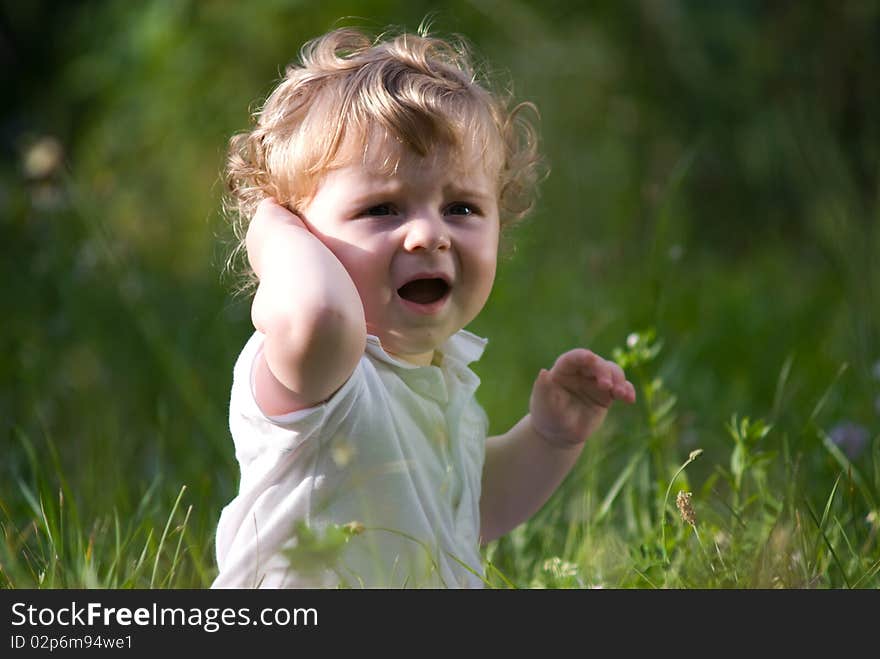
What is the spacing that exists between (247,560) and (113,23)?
191 inches

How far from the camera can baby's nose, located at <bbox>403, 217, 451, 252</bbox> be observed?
1.49 metres

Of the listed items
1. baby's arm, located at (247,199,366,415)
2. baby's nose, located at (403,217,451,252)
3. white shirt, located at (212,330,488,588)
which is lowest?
white shirt, located at (212,330,488,588)

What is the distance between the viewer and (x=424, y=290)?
1.57 meters

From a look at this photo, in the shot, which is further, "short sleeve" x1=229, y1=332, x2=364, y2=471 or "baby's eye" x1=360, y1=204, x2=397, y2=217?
"baby's eye" x1=360, y1=204, x2=397, y2=217

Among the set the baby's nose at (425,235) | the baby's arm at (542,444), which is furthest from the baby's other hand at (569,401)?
the baby's nose at (425,235)

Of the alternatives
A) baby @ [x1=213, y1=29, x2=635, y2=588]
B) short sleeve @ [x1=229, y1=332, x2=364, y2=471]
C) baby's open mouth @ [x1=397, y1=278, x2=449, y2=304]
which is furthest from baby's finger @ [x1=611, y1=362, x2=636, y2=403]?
short sleeve @ [x1=229, y1=332, x2=364, y2=471]

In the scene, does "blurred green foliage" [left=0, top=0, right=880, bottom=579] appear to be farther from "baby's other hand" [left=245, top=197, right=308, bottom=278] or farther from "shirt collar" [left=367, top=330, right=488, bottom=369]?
"baby's other hand" [left=245, top=197, right=308, bottom=278]

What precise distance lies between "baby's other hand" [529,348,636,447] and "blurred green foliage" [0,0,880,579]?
1.64ft

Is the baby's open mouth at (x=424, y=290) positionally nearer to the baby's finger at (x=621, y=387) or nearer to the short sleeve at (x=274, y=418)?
the short sleeve at (x=274, y=418)

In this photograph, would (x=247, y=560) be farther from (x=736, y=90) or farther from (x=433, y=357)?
(x=736, y=90)

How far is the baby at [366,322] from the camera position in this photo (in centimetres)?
140

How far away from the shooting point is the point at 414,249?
1513 millimetres

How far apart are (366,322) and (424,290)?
0.29 ft
